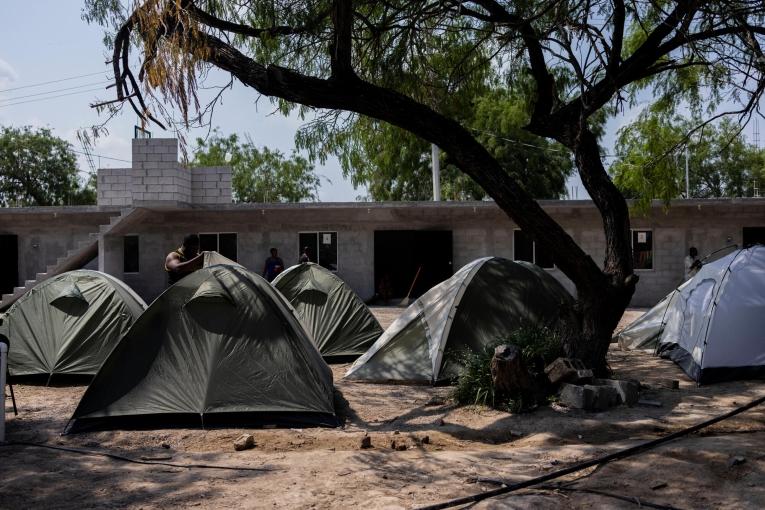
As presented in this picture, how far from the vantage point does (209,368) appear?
21.1 feet

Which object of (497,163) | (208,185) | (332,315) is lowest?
Answer: (332,315)

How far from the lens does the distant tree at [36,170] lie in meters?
32.2

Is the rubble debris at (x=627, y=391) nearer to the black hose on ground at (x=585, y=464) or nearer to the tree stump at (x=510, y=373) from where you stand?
the tree stump at (x=510, y=373)

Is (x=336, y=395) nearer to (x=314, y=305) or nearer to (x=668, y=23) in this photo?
(x=314, y=305)

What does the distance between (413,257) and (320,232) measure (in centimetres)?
262

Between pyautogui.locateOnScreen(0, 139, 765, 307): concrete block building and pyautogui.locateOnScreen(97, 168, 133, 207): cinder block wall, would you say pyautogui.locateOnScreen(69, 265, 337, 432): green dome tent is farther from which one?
pyautogui.locateOnScreen(97, 168, 133, 207): cinder block wall

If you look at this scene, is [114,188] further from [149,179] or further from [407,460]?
[407,460]

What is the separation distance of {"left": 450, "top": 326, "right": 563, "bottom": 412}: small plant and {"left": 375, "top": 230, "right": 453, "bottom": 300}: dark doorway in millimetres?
10943

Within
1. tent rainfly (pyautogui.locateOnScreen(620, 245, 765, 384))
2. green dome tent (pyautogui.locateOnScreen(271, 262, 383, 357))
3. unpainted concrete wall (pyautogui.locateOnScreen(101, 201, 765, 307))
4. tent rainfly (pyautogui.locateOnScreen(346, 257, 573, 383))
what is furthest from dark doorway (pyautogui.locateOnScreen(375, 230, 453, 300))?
tent rainfly (pyautogui.locateOnScreen(620, 245, 765, 384))

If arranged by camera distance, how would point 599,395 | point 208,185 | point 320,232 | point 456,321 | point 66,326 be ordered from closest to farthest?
1. point 599,395
2. point 456,321
3. point 66,326
4. point 208,185
5. point 320,232

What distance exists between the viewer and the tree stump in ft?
22.4

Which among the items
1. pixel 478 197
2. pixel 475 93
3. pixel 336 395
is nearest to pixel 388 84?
pixel 475 93

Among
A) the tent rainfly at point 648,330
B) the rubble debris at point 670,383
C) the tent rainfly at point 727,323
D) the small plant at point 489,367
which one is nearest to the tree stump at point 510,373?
the small plant at point 489,367

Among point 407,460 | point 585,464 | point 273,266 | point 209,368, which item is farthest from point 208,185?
point 585,464
